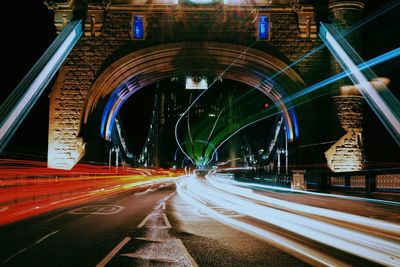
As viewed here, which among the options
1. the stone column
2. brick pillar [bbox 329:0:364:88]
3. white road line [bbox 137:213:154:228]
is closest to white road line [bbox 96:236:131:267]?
white road line [bbox 137:213:154:228]

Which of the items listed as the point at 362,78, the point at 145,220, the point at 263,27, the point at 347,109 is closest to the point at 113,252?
the point at 145,220

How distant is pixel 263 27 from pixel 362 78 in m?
7.57

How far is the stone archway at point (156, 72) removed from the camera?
30000 millimetres

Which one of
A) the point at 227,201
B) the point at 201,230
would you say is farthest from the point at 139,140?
the point at 201,230

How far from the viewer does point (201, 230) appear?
8.78 m

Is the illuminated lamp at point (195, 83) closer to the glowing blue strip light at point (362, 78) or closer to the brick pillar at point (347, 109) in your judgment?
the glowing blue strip light at point (362, 78)

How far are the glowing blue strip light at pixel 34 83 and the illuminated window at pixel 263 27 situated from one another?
41.1 ft

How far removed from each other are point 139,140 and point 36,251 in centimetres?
5990

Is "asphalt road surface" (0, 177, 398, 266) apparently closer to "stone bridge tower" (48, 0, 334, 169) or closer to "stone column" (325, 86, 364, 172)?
"stone column" (325, 86, 364, 172)

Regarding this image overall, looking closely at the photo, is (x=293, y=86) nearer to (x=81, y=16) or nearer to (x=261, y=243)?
(x=81, y=16)

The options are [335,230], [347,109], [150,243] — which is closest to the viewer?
[150,243]

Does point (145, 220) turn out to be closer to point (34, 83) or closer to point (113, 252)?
point (113, 252)

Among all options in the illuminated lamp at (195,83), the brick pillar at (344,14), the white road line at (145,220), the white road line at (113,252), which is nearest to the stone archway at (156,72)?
the brick pillar at (344,14)

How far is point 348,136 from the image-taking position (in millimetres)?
29391
